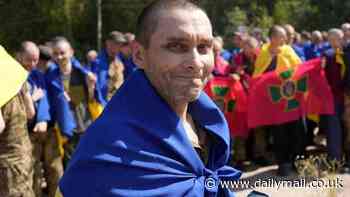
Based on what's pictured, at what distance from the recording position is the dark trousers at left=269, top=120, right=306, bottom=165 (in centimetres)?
657

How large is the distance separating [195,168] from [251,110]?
512cm

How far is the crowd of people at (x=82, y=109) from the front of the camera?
3.79m

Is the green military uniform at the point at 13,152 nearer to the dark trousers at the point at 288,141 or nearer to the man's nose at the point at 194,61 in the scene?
the man's nose at the point at 194,61

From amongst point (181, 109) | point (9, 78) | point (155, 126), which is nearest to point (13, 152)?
point (9, 78)

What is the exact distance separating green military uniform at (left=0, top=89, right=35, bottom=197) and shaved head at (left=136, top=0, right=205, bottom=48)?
7.18 feet

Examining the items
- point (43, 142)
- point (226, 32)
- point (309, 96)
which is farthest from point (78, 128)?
point (226, 32)

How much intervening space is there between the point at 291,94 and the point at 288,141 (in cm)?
54

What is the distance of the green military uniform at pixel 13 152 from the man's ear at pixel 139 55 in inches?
84.4

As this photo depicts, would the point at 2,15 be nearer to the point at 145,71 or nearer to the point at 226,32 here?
the point at 145,71

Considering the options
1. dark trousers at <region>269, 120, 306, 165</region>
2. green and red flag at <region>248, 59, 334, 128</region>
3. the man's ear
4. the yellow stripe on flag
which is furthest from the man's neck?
dark trousers at <region>269, 120, 306, 165</region>

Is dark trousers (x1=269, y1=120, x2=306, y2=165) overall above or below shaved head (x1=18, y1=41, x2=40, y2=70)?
below

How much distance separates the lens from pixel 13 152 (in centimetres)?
371

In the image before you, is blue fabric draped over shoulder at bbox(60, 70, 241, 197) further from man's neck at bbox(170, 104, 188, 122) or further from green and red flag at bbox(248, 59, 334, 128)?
green and red flag at bbox(248, 59, 334, 128)

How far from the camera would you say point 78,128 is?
18.2 ft
